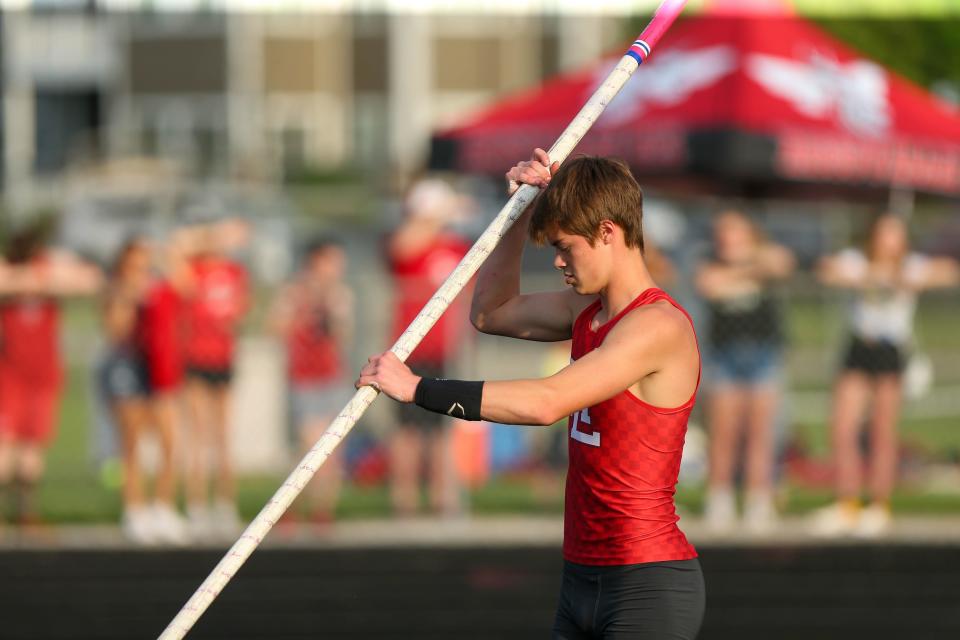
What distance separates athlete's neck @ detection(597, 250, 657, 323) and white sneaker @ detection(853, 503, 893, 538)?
654 centimetres

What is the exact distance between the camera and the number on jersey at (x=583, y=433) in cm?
385

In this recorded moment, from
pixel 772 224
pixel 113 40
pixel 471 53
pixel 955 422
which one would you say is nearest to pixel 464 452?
pixel 955 422

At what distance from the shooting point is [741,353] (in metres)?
9.92

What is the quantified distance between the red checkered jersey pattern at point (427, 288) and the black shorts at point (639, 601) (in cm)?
625

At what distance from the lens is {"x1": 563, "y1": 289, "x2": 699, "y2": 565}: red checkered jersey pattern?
3.81 meters

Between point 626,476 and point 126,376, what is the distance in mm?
6463

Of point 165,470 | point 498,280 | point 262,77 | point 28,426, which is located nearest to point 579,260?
point 498,280

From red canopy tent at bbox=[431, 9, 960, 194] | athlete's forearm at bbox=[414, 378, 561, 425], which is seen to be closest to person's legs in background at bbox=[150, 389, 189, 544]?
red canopy tent at bbox=[431, 9, 960, 194]

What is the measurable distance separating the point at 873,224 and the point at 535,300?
6.30 meters

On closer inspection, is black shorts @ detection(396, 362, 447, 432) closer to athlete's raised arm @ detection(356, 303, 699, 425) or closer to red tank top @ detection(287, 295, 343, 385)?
red tank top @ detection(287, 295, 343, 385)

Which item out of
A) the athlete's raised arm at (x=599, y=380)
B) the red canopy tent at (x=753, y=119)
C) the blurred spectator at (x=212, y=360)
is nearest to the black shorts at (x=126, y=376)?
the blurred spectator at (x=212, y=360)

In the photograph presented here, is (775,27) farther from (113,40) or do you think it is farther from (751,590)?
(113,40)

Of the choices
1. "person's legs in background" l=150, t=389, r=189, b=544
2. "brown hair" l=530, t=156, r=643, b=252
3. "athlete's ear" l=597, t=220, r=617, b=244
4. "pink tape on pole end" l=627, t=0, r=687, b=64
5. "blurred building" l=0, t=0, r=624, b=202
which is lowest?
"person's legs in background" l=150, t=389, r=189, b=544

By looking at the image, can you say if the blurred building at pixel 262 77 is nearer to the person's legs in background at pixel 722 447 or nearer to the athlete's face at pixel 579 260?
the person's legs in background at pixel 722 447
